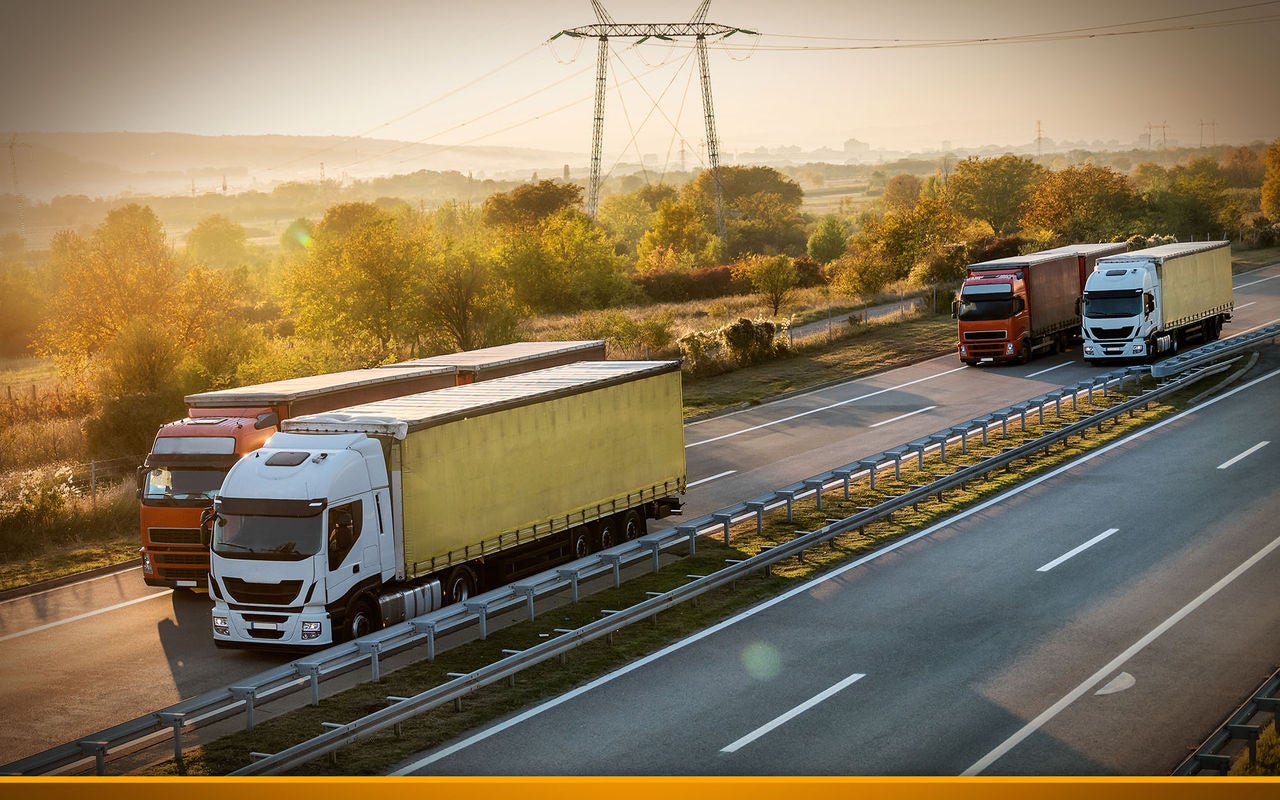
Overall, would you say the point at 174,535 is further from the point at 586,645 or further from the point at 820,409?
the point at 820,409

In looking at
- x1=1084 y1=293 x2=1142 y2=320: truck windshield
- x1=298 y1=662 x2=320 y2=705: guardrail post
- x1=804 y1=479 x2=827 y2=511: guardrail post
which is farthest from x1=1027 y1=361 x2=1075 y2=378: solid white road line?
x1=298 y1=662 x2=320 y2=705: guardrail post

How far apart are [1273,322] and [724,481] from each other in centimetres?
3066

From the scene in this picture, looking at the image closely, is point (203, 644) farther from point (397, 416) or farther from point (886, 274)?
point (886, 274)

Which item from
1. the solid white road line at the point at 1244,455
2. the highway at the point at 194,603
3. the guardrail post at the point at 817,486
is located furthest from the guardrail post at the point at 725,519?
the solid white road line at the point at 1244,455

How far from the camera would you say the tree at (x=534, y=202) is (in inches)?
4434

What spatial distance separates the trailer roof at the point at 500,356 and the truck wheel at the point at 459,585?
7061mm

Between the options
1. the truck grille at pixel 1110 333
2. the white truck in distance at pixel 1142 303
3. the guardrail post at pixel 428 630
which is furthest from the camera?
the truck grille at pixel 1110 333

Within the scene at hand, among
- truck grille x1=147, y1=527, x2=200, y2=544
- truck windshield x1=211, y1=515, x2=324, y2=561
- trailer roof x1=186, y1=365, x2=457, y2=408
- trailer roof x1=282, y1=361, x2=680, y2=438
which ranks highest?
trailer roof x1=186, y1=365, x2=457, y2=408

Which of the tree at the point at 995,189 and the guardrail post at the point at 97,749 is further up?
the tree at the point at 995,189

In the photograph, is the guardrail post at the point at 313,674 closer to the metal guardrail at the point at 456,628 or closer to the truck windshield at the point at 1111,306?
the metal guardrail at the point at 456,628

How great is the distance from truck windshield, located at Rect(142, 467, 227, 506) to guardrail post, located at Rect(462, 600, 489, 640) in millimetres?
5887

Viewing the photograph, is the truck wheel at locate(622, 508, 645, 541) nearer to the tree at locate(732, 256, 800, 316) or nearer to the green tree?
the green tree

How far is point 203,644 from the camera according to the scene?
19375 millimetres

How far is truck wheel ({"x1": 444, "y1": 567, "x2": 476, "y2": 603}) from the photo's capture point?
1958 cm
